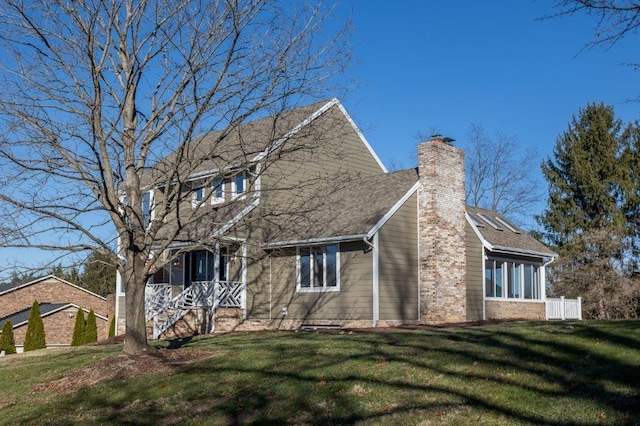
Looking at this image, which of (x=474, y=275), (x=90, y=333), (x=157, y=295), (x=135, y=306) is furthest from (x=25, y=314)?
(x=135, y=306)

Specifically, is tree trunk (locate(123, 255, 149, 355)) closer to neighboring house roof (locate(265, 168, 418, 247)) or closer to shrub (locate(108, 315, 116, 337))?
neighboring house roof (locate(265, 168, 418, 247))

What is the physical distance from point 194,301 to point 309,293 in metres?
3.86

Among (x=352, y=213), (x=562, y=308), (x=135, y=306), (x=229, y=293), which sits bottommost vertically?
(x=562, y=308)

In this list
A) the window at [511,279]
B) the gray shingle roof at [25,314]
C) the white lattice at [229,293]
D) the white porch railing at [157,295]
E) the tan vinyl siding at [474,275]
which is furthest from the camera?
the gray shingle roof at [25,314]

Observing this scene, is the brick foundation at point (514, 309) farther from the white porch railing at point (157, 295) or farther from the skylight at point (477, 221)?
the white porch railing at point (157, 295)

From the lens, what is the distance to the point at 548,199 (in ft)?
143

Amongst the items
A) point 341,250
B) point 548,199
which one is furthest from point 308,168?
point 548,199

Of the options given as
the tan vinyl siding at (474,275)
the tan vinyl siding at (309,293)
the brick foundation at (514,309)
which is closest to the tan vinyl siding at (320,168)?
the tan vinyl siding at (309,293)

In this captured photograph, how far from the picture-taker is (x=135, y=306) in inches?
611

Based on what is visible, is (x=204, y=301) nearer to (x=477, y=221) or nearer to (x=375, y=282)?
(x=375, y=282)

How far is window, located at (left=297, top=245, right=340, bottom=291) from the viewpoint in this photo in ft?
74.6

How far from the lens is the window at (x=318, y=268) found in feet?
74.6

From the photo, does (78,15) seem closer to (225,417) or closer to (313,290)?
(225,417)

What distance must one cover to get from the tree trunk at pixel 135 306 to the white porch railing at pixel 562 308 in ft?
58.7
